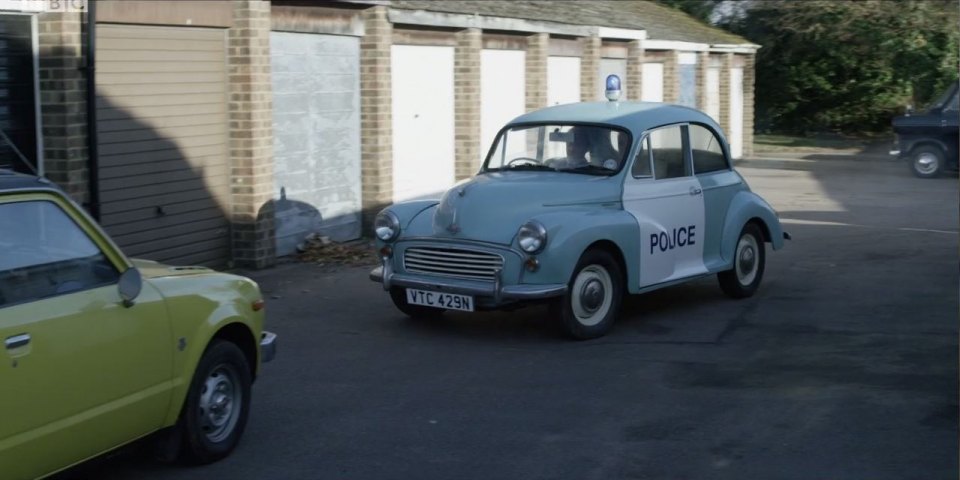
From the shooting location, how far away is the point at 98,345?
5555 mm

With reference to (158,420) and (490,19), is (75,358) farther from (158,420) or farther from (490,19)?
(490,19)

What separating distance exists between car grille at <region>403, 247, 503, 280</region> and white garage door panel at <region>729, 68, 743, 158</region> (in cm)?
2352

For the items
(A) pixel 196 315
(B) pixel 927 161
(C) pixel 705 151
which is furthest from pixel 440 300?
(B) pixel 927 161

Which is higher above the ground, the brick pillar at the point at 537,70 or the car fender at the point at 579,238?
the brick pillar at the point at 537,70

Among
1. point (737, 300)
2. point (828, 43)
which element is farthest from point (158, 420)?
point (828, 43)

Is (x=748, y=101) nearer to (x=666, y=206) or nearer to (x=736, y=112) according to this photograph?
(x=736, y=112)

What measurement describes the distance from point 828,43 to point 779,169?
32.8ft

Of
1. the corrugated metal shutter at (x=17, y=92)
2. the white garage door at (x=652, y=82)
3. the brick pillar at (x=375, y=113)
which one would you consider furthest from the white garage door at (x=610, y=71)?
the corrugated metal shutter at (x=17, y=92)

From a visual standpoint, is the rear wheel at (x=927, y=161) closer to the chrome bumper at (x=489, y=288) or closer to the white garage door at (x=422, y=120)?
the white garage door at (x=422, y=120)

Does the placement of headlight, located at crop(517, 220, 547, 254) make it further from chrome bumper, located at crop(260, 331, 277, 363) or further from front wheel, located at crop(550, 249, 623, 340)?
chrome bumper, located at crop(260, 331, 277, 363)

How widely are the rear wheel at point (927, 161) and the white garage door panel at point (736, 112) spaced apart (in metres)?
5.59

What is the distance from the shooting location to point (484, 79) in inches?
779

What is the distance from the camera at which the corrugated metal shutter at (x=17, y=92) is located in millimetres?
10742

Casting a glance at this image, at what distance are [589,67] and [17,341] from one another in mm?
19210
